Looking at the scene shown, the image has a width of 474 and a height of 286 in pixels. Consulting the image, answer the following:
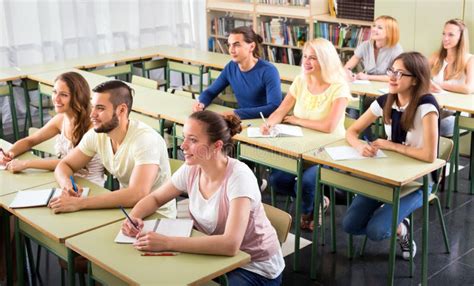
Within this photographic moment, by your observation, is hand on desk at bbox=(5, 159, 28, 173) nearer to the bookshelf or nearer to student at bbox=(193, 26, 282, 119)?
student at bbox=(193, 26, 282, 119)

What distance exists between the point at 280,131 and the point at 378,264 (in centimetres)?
103

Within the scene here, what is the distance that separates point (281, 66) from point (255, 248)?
417cm

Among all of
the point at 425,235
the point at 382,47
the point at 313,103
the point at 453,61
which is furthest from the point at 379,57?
the point at 425,235

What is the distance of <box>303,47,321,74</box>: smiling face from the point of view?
4.37 m

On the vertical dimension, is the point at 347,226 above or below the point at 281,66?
below

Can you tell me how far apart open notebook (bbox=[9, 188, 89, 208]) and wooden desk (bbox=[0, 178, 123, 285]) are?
0.10ft

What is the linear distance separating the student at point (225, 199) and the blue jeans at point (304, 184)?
55.8 inches

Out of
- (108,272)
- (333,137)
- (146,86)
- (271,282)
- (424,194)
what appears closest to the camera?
(108,272)

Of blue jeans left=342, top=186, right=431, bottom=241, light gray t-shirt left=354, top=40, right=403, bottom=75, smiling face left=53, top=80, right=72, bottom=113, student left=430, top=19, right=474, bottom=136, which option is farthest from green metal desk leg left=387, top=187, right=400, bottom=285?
light gray t-shirt left=354, top=40, right=403, bottom=75

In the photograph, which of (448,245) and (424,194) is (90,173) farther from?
(448,245)

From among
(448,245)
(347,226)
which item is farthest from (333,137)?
(448,245)

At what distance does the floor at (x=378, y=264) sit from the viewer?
13.1 feet

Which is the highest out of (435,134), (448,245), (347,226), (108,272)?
(435,134)

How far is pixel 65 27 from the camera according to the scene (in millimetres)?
7965
